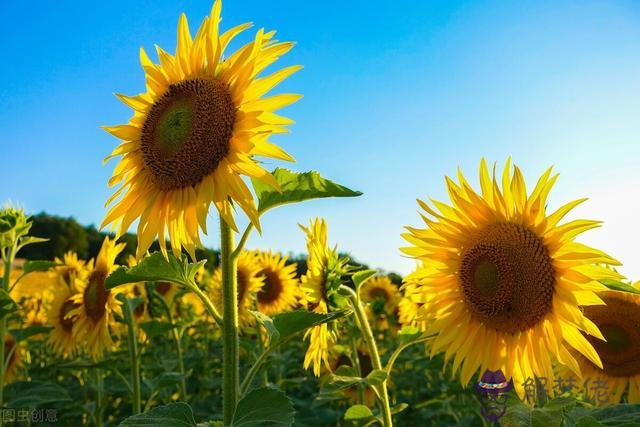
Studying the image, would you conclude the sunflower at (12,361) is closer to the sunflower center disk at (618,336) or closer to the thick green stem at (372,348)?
the thick green stem at (372,348)

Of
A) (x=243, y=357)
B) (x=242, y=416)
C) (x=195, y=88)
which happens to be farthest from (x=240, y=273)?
(x=242, y=416)

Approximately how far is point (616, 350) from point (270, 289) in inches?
149

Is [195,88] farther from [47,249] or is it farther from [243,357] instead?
[47,249]

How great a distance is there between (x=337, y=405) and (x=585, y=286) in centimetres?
405

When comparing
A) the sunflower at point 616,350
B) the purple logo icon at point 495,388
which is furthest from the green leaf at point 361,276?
Result: the sunflower at point 616,350

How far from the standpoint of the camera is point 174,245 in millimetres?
2307

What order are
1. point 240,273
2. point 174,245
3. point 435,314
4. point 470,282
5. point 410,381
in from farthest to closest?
point 410,381, point 240,273, point 435,314, point 470,282, point 174,245

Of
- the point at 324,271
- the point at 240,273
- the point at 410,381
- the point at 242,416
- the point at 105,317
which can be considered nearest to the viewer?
the point at 242,416

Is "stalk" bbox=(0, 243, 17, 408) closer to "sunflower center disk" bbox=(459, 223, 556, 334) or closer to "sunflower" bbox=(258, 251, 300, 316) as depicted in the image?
"sunflower" bbox=(258, 251, 300, 316)

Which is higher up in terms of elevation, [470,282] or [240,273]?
[240,273]

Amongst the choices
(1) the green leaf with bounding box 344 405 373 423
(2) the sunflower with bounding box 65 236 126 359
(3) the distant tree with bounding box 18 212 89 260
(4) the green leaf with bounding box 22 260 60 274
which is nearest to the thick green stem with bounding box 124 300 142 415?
(2) the sunflower with bounding box 65 236 126 359

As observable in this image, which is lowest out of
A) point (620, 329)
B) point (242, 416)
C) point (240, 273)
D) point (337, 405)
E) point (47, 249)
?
point (337, 405)

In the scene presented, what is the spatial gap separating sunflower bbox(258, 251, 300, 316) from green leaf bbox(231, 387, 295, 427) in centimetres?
418

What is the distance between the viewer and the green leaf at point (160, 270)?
210cm
